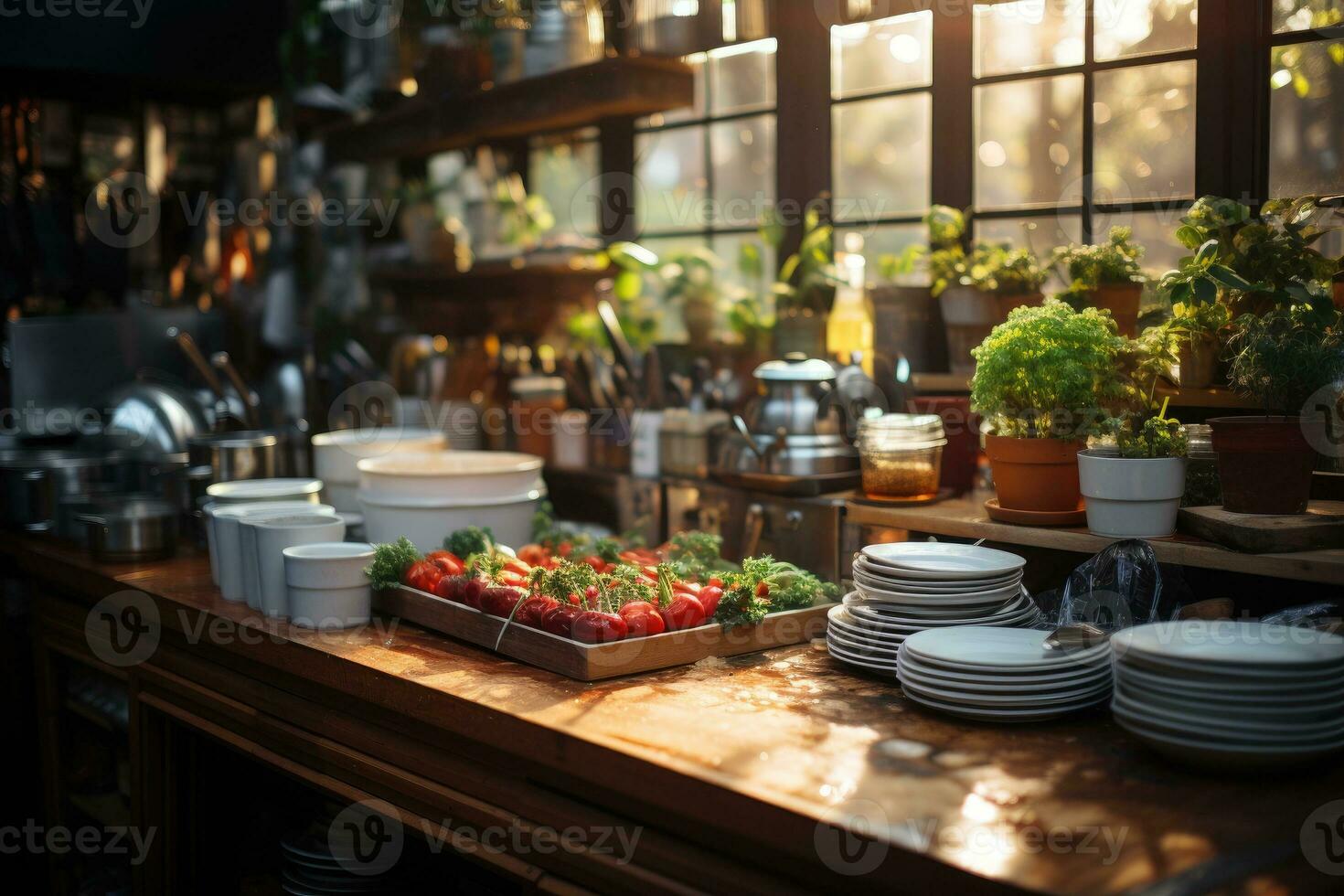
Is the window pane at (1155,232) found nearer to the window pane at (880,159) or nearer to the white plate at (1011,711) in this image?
the window pane at (880,159)

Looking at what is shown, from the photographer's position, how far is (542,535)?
2.99 metres

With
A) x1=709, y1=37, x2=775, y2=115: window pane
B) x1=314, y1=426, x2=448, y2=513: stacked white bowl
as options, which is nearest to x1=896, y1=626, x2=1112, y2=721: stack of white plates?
x1=314, y1=426, x2=448, y2=513: stacked white bowl

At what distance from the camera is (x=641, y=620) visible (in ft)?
7.07

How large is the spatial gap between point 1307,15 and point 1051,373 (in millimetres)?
870

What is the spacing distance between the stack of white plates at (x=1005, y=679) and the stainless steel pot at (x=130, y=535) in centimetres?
215

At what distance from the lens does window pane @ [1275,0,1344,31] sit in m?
2.27

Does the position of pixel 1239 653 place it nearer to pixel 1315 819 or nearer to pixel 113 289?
pixel 1315 819

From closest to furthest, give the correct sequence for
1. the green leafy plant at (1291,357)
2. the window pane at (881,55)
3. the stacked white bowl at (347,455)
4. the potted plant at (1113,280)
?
1. the green leafy plant at (1291,357)
2. the potted plant at (1113,280)
3. the window pane at (881,55)
4. the stacked white bowl at (347,455)

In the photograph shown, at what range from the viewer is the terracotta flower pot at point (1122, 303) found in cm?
242

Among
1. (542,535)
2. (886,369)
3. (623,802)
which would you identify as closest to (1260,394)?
(886,369)

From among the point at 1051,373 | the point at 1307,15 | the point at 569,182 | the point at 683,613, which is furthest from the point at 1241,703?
the point at 569,182

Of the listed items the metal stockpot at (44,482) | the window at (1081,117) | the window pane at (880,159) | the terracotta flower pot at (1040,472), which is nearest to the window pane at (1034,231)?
the window at (1081,117)

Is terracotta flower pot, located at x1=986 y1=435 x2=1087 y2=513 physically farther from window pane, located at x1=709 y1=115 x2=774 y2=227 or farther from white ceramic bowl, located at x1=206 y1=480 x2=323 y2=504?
white ceramic bowl, located at x1=206 y1=480 x2=323 y2=504

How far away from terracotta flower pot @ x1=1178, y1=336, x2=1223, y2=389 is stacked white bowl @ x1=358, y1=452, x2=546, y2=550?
1.47 m
